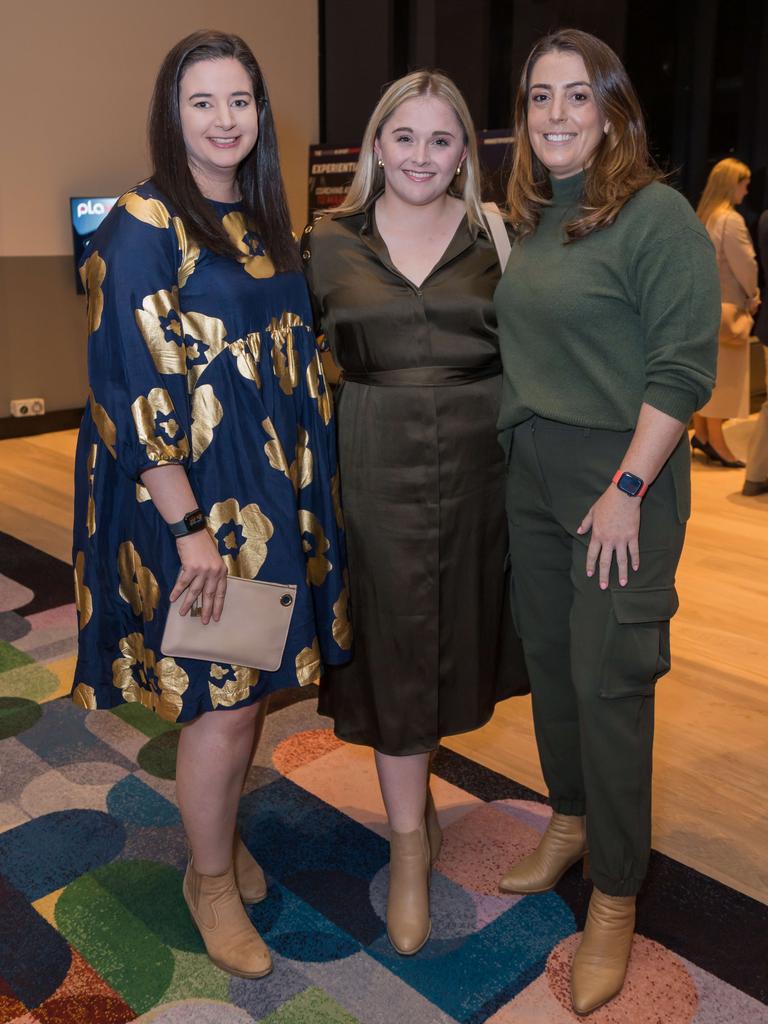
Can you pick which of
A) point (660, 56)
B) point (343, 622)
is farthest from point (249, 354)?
point (660, 56)

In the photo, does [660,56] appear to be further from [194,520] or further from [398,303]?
[194,520]

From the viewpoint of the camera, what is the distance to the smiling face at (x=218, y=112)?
1.56 metres

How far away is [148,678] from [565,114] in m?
1.16

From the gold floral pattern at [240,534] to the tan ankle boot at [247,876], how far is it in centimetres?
68

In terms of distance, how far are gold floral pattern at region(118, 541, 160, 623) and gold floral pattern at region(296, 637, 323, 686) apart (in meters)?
0.27

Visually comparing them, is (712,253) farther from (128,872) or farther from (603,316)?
(128,872)

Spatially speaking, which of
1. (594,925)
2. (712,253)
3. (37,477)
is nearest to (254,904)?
(594,925)

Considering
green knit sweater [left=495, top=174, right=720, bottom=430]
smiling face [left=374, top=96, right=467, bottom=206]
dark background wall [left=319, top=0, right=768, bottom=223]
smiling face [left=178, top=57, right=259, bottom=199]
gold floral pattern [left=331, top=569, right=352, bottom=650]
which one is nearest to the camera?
green knit sweater [left=495, top=174, right=720, bottom=430]

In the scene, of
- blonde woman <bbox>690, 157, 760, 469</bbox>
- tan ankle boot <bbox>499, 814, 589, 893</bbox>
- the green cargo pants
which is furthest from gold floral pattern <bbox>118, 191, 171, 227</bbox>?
blonde woman <bbox>690, 157, 760, 469</bbox>

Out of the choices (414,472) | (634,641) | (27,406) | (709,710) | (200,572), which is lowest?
(709,710)

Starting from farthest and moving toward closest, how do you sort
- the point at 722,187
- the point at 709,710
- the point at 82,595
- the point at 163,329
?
the point at 722,187, the point at 709,710, the point at 82,595, the point at 163,329

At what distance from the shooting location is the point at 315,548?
5.82 feet

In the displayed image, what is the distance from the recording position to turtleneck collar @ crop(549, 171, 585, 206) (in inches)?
63.5

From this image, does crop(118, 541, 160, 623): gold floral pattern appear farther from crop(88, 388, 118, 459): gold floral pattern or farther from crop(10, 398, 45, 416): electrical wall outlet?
crop(10, 398, 45, 416): electrical wall outlet
